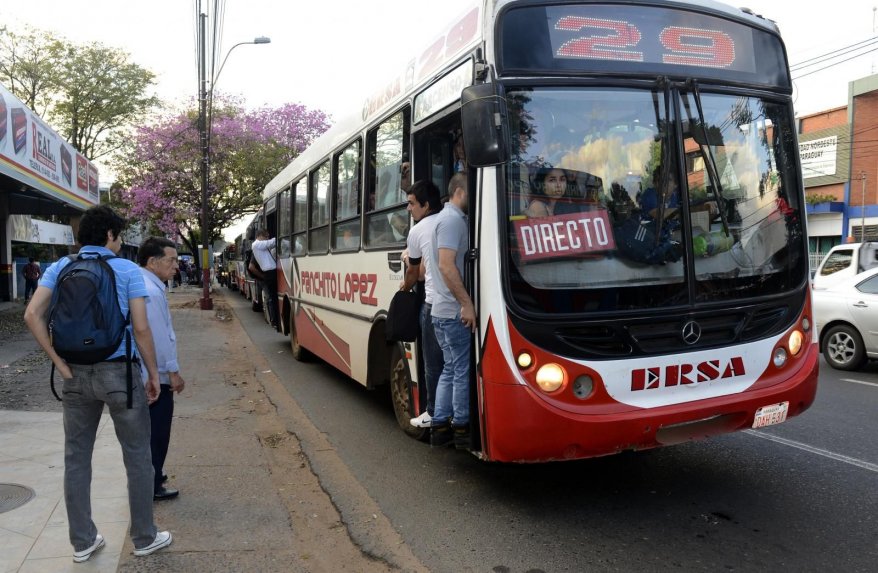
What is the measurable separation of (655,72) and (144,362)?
3.29 metres

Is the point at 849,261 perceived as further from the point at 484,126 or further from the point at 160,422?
the point at 160,422

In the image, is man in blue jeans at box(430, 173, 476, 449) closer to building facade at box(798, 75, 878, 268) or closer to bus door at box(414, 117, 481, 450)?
bus door at box(414, 117, 481, 450)

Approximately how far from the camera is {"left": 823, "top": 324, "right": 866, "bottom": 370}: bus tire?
8.95 meters

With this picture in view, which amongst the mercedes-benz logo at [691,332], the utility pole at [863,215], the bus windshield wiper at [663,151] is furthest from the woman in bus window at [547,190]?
the utility pole at [863,215]

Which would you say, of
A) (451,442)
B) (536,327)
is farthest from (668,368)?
(451,442)

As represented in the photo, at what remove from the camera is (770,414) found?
409 cm

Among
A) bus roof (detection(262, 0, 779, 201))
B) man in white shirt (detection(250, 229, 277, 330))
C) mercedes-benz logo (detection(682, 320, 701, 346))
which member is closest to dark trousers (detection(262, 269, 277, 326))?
man in white shirt (detection(250, 229, 277, 330))

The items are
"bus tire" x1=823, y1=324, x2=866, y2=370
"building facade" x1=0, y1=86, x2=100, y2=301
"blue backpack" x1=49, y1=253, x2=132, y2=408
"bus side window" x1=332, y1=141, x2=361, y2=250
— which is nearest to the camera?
"blue backpack" x1=49, y1=253, x2=132, y2=408

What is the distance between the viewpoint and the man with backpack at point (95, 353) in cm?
331

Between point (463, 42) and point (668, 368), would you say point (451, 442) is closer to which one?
point (668, 368)

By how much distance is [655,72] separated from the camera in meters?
4.01

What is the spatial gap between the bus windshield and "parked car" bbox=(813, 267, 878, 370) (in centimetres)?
572

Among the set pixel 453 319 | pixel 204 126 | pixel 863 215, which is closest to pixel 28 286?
pixel 204 126

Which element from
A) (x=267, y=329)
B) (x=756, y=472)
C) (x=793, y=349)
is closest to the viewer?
(x=793, y=349)
